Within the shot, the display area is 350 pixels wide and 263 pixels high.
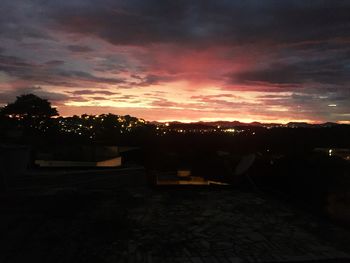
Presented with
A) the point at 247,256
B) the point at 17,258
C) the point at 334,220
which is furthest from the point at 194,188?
the point at 17,258

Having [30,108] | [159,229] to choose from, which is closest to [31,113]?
[30,108]

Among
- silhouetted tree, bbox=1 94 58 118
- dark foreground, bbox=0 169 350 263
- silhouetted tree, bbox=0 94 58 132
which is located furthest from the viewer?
silhouetted tree, bbox=1 94 58 118

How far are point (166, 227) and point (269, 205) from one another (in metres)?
3.32

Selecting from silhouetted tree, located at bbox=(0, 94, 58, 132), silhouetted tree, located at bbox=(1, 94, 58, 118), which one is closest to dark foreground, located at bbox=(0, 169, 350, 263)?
silhouetted tree, located at bbox=(0, 94, 58, 132)

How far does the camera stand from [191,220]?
25.0 ft

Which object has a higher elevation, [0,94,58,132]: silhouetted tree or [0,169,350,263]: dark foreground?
[0,94,58,132]: silhouetted tree

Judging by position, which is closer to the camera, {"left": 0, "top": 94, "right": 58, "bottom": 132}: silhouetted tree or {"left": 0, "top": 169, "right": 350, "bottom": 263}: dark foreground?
{"left": 0, "top": 169, "right": 350, "bottom": 263}: dark foreground

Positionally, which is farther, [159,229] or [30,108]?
[30,108]

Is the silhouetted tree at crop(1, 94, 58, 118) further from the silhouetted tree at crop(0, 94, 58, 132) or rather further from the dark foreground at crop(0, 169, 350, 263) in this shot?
the dark foreground at crop(0, 169, 350, 263)

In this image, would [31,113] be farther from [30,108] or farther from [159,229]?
[159,229]

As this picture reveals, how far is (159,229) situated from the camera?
6957 mm

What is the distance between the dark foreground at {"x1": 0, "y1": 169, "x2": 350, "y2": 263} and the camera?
5.70 metres

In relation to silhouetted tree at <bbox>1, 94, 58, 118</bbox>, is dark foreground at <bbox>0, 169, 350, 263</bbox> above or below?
below

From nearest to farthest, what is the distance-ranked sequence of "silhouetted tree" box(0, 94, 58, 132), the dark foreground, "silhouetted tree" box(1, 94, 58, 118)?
the dark foreground < "silhouetted tree" box(0, 94, 58, 132) < "silhouetted tree" box(1, 94, 58, 118)
